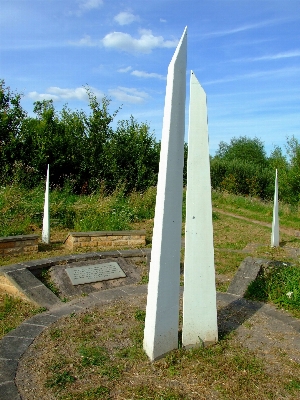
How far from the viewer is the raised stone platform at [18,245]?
6837mm

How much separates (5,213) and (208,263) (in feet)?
21.1

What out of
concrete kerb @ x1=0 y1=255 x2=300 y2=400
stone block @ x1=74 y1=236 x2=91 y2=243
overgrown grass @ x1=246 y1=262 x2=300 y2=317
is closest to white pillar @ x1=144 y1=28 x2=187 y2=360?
concrete kerb @ x1=0 y1=255 x2=300 y2=400

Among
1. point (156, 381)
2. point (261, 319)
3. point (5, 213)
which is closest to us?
point (156, 381)

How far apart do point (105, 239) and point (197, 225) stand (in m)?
4.33

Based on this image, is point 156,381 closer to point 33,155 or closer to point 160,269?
point 160,269

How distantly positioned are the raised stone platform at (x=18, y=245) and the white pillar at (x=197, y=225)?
4333 millimetres

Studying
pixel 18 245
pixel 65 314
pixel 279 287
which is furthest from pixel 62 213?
pixel 279 287

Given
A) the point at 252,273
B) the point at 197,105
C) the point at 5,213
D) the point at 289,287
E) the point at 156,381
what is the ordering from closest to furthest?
the point at 156,381
the point at 197,105
the point at 289,287
the point at 252,273
the point at 5,213

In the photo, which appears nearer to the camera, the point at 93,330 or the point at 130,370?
the point at 130,370

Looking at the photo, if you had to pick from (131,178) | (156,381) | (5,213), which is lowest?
(156,381)

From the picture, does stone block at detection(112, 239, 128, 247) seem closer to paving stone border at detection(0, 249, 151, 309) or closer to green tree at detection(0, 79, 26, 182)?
paving stone border at detection(0, 249, 151, 309)

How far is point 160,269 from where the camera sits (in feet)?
10.8

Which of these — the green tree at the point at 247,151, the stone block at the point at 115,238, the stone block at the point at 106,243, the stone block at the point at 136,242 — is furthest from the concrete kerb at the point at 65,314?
the green tree at the point at 247,151

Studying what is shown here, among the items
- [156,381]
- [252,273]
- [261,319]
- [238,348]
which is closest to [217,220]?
[252,273]
